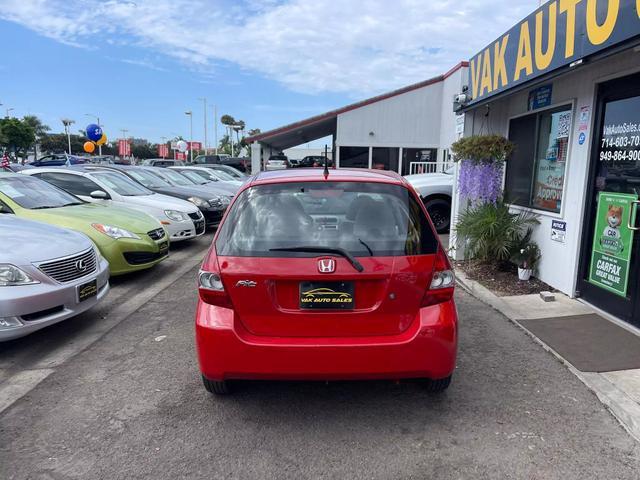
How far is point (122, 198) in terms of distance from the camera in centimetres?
907

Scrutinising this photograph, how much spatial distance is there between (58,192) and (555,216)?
7.04m

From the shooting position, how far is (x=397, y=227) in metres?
3.17

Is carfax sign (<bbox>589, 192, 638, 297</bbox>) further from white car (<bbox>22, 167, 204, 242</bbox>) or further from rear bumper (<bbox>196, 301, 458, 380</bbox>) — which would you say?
white car (<bbox>22, 167, 204, 242</bbox>)

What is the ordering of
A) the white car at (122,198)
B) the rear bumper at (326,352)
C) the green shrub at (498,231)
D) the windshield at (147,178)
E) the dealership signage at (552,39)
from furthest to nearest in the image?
1. the windshield at (147,178)
2. the white car at (122,198)
3. the green shrub at (498,231)
4. the dealership signage at (552,39)
5. the rear bumper at (326,352)

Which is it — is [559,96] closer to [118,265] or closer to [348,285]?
[348,285]

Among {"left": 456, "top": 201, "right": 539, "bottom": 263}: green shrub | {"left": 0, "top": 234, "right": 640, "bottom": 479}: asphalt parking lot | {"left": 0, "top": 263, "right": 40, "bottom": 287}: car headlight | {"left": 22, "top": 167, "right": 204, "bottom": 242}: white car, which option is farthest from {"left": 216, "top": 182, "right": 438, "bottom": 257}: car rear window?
{"left": 22, "top": 167, "right": 204, "bottom": 242}: white car

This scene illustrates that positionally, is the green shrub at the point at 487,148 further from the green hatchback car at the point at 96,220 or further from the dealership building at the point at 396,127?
the dealership building at the point at 396,127

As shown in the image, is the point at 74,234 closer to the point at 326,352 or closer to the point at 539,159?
the point at 326,352

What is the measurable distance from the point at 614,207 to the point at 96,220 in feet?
20.5

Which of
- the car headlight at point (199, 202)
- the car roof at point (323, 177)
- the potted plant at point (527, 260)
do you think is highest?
the car roof at point (323, 177)

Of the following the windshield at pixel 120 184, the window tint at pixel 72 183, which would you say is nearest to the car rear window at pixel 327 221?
the window tint at pixel 72 183

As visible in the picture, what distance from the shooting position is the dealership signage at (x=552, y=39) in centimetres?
393

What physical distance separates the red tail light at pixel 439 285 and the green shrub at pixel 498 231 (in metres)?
3.84

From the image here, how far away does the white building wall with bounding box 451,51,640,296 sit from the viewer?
16.5 ft
